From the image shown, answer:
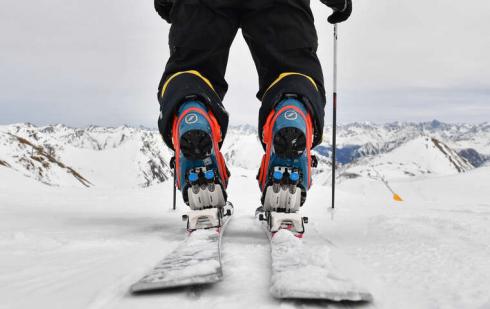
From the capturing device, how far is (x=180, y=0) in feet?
8.87

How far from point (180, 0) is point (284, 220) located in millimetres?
1731

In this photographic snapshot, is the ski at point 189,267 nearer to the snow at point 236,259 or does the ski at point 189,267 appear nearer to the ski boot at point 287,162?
the snow at point 236,259

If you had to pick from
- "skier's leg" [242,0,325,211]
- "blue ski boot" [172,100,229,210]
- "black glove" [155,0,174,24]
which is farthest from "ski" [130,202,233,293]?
"black glove" [155,0,174,24]

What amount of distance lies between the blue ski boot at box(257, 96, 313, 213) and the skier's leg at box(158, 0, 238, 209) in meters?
0.36

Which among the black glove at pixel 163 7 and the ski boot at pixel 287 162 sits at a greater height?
the black glove at pixel 163 7

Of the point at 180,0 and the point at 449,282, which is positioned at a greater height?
the point at 180,0

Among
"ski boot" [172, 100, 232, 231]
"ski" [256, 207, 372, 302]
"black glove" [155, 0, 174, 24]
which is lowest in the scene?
"ski" [256, 207, 372, 302]

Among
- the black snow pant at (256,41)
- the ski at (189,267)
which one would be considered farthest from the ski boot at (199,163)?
the ski at (189,267)

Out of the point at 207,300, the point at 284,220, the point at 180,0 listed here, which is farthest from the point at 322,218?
the point at 207,300

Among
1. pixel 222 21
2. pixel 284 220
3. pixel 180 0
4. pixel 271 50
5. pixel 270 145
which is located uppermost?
pixel 180 0

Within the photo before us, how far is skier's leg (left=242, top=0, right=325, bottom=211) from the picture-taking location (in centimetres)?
233

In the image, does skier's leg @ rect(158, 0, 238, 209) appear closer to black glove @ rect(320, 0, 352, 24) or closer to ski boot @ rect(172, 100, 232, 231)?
ski boot @ rect(172, 100, 232, 231)

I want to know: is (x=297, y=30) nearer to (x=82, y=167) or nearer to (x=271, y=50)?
(x=271, y=50)

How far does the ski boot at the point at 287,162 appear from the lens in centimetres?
229
